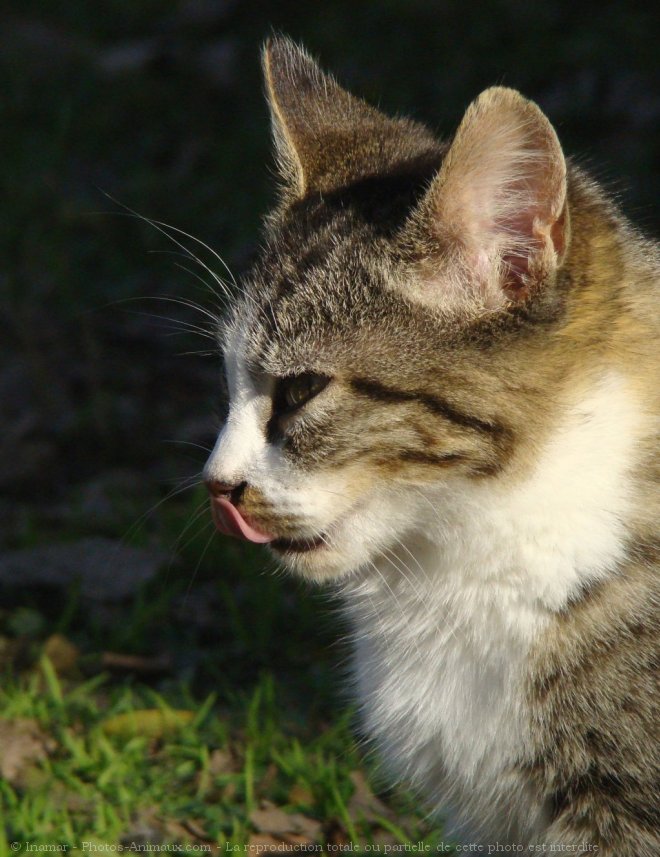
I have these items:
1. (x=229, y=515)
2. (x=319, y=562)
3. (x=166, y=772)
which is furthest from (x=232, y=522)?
(x=166, y=772)

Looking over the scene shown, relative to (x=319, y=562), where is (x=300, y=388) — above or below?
above

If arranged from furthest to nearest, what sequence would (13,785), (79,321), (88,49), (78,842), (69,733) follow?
(88,49) < (79,321) < (69,733) < (13,785) < (78,842)

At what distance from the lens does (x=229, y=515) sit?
263cm

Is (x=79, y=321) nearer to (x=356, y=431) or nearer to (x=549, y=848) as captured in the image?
(x=356, y=431)

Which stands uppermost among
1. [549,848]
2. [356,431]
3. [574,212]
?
[574,212]

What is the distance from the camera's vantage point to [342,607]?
121 inches

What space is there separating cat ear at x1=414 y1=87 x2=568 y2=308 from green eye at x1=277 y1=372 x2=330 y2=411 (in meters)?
0.31

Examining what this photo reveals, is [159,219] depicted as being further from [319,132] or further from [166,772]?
[166,772]

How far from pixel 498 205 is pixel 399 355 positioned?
15.0 inches

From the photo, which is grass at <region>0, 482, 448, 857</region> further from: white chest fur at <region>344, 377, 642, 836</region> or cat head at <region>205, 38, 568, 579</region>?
cat head at <region>205, 38, 568, 579</region>

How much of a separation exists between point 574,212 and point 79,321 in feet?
10.7

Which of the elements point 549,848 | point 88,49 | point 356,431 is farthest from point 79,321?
point 549,848

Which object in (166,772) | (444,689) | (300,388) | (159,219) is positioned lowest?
(166,772)

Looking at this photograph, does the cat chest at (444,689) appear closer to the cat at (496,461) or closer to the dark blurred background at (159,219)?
the cat at (496,461)
